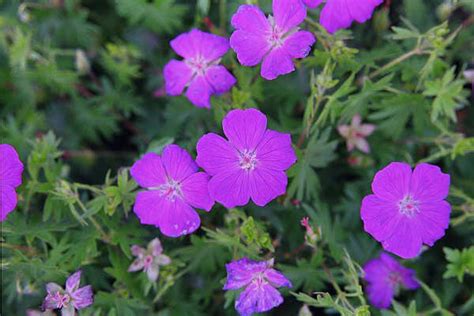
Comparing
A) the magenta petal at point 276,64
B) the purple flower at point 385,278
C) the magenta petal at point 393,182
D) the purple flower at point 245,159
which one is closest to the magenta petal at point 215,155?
the purple flower at point 245,159

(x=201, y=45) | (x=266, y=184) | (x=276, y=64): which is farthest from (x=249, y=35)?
(x=266, y=184)

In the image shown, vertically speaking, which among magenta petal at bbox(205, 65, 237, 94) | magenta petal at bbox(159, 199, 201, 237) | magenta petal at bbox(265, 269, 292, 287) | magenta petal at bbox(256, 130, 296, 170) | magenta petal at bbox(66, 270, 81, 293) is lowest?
magenta petal at bbox(66, 270, 81, 293)

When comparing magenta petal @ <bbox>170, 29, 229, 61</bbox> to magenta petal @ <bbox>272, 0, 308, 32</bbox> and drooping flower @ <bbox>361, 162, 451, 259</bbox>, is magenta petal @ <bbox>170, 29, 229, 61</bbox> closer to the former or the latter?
magenta petal @ <bbox>272, 0, 308, 32</bbox>

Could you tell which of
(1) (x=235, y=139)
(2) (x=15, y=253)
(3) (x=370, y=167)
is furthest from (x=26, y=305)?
(3) (x=370, y=167)

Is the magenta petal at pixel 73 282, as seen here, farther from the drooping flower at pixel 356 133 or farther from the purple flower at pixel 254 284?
the drooping flower at pixel 356 133

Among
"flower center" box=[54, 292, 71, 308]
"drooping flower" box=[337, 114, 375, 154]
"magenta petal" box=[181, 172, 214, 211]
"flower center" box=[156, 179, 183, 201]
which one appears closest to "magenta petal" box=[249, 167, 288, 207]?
"magenta petal" box=[181, 172, 214, 211]

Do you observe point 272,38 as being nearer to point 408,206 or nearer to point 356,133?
point 356,133

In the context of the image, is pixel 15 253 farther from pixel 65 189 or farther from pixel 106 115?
pixel 106 115
